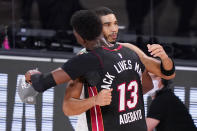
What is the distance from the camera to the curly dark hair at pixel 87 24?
351cm

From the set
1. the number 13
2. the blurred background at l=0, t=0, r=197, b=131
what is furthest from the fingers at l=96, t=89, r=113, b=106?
the blurred background at l=0, t=0, r=197, b=131

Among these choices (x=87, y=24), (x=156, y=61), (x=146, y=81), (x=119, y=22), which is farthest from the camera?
(x=119, y=22)

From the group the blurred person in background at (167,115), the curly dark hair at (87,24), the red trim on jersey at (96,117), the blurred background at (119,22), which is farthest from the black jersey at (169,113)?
the blurred background at (119,22)

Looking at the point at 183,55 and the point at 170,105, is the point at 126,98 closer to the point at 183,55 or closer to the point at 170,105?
the point at 170,105

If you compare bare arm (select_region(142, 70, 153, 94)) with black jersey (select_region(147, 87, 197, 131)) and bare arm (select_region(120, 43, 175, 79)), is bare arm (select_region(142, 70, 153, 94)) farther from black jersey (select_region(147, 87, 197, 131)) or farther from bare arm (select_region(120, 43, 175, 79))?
black jersey (select_region(147, 87, 197, 131))

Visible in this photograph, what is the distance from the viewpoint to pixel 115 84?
3.63 m

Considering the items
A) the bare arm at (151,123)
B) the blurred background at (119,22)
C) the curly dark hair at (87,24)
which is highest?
the curly dark hair at (87,24)

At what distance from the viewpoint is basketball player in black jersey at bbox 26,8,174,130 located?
11.5ft

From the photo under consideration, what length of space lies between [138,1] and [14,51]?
243 centimetres

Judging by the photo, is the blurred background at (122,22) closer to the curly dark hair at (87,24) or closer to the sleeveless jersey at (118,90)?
the sleeveless jersey at (118,90)

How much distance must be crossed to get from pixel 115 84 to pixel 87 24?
1.49 feet

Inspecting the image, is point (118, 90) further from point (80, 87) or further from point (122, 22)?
point (122, 22)

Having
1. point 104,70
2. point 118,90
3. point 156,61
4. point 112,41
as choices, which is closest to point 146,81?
point 156,61

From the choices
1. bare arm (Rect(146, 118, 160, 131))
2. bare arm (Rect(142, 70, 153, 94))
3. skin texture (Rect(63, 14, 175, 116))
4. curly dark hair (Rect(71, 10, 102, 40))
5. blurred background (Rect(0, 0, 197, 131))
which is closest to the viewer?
curly dark hair (Rect(71, 10, 102, 40))
